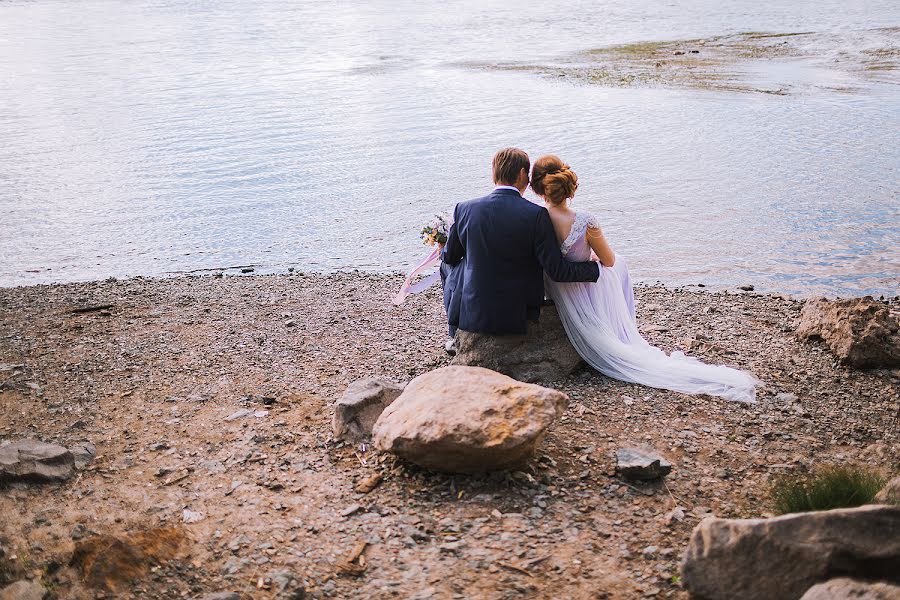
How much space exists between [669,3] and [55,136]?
3868 centimetres

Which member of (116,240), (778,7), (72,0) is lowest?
(116,240)

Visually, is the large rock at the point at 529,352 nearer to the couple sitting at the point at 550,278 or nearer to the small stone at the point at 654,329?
the couple sitting at the point at 550,278

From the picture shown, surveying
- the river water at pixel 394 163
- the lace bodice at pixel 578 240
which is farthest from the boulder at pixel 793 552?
the river water at pixel 394 163

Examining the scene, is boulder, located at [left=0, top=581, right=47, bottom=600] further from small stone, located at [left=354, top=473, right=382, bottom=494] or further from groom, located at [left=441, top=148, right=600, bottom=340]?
groom, located at [left=441, top=148, right=600, bottom=340]

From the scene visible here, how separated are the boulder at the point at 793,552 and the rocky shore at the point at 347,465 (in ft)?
1.42

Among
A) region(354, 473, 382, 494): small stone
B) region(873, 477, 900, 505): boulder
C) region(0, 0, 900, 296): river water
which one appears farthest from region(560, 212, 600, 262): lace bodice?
region(0, 0, 900, 296): river water

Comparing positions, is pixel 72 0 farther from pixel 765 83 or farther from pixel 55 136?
pixel 765 83

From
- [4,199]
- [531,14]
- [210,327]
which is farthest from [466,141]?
[531,14]

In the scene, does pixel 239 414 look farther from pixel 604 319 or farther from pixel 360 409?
pixel 604 319

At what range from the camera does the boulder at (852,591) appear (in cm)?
304

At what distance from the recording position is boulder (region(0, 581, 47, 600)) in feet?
13.4

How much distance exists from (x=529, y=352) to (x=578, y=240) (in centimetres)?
104

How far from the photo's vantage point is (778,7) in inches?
1697

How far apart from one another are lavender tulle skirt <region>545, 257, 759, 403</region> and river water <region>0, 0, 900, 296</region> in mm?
4718
